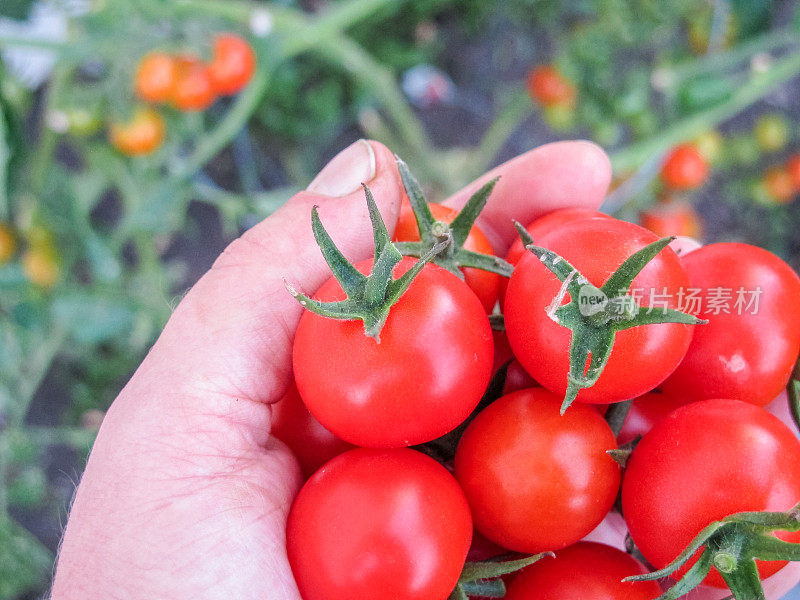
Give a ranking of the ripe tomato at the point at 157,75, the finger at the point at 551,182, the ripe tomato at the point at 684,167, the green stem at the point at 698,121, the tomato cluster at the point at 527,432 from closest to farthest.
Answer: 1. the tomato cluster at the point at 527,432
2. the finger at the point at 551,182
3. the ripe tomato at the point at 157,75
4. the green stem at the point at 698,121
5. the ripe tomato at the point at 684,167

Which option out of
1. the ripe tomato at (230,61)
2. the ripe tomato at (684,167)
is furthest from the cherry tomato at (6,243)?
the ripe tomato at (684,167)

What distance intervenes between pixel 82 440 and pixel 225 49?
1.00 metres

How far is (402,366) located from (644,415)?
1.28 feet

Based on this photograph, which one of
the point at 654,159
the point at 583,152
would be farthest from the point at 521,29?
the point at 583,152

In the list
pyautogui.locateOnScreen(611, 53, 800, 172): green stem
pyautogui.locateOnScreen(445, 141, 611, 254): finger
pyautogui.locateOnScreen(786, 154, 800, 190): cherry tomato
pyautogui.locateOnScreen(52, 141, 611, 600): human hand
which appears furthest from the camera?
pyautogui.locateOnScreen(786, 154, 800, 190): cherry tomato

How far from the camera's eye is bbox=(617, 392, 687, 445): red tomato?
31.1 inches

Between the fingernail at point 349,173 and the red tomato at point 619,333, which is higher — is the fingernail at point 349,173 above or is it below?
above

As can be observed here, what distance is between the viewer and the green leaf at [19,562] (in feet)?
4.80

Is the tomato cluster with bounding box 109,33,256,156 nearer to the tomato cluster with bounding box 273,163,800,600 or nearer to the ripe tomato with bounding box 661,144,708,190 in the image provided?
the tomato cluster with bounding box 273,163,800,600

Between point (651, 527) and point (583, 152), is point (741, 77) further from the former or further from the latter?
point (651, 527)

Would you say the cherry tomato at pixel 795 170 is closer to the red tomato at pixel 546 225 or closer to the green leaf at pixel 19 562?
the red tomato at pixel 546 225

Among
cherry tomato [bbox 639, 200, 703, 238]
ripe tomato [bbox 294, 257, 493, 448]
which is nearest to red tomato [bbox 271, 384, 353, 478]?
ripe tomato [bbox 294, 257, 493, 448]

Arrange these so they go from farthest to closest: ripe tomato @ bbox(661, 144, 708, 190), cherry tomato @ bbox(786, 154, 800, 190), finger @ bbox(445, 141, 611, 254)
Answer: cherry tomato @ bbox(786, 154, 800, 190)
ripe tomato @ bbox(661, 144, 708, 190)
finger @ bbox(445, 141, 611, 254)

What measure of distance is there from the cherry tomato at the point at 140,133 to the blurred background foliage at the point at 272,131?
0.11 ft
